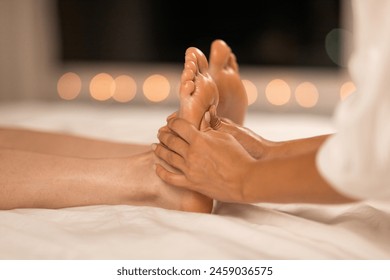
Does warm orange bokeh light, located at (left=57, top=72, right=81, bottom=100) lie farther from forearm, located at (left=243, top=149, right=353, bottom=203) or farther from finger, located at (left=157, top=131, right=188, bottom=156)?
forearm, located at (left=243, top=149, right=353, bottom=203)

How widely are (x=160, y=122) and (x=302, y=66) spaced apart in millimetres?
1769

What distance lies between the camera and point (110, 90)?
3510 millimetres

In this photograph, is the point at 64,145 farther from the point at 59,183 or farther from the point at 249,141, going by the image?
the point at 249,141

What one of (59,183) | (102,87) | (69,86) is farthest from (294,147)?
(69,86)

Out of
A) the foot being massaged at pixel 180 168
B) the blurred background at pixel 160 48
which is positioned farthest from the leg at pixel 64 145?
the blurred background at pixel 160 48

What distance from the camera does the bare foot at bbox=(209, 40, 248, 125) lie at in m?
1.08

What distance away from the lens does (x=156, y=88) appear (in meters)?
3.43

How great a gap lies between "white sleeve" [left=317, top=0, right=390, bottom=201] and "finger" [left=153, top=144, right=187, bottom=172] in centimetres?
26

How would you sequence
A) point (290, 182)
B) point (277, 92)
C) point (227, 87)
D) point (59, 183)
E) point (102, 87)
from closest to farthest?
point (290, 182), point (59, 183), point (227, 87), point (277, 92), point (102, 87)

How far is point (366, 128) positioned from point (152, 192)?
40 centimetres

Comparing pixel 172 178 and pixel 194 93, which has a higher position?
pixel 194 93

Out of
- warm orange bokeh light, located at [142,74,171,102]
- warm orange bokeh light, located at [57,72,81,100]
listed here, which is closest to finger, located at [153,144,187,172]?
warm orange bokeh light, located at [142,74,171,102]

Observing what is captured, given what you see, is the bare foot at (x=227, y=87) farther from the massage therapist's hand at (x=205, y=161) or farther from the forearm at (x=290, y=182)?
the forearm at (x=290, y=182)

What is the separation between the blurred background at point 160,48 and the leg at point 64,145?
2.22 meters
